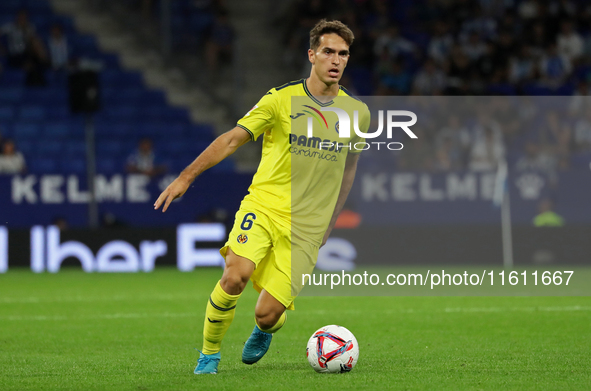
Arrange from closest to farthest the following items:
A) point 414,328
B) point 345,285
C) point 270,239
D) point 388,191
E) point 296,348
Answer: point 270,239
point 296,348
point 414,328
point 345,285
point 388,191

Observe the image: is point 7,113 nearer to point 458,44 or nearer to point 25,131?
point 25,131

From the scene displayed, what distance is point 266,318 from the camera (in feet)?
19.0

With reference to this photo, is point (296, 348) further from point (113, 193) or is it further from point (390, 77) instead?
point (390, 77)

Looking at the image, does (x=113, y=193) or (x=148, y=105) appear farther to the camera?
(x=148, y=105)

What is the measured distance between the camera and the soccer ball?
560cm

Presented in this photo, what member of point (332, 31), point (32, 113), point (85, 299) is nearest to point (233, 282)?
point (332, 31)

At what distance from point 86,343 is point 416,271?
745 centimetres

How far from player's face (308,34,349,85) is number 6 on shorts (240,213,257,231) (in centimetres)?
101

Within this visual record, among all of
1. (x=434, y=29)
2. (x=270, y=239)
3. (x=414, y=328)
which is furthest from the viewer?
(x=434, y=29)

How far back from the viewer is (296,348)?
6883mm

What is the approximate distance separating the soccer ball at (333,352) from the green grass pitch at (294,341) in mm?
76

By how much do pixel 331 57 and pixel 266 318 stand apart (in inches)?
69.2

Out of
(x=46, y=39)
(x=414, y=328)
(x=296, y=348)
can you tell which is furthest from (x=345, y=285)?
(x=46, y=39)

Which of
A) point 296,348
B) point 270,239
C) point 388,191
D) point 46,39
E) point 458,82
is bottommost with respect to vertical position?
point 296,348
